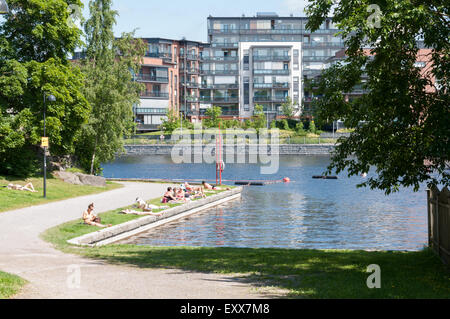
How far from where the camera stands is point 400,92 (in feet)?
40.9

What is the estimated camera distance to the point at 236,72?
137500 mm

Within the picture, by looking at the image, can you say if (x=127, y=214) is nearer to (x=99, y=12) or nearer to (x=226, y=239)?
(x=226, y=239)

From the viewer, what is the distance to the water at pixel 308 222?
25.6 meters

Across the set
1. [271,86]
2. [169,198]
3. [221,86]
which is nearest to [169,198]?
[169,198]

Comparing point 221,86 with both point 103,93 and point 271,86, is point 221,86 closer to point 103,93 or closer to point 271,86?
point 271,86

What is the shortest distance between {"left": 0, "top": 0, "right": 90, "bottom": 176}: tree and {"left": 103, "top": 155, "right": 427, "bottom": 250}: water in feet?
38.7

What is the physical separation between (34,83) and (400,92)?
1189 inches

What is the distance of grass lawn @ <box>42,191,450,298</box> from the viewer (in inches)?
443

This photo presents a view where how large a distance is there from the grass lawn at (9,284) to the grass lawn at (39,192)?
1639 cm

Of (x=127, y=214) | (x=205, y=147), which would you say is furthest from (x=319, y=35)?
(x=127, y=214)

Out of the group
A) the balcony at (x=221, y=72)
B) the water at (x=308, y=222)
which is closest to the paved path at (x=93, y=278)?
the water at (x=308, y=222)

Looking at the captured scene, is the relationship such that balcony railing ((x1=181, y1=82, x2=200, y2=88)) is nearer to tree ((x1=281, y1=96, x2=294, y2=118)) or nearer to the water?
tree ((x1=281, y1=96, x2=294, y2=118))

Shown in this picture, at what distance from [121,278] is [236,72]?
127 meters

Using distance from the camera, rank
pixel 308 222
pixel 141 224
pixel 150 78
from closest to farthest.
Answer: pixel 141 224 < pixel 308 222 < pixel 150 78
